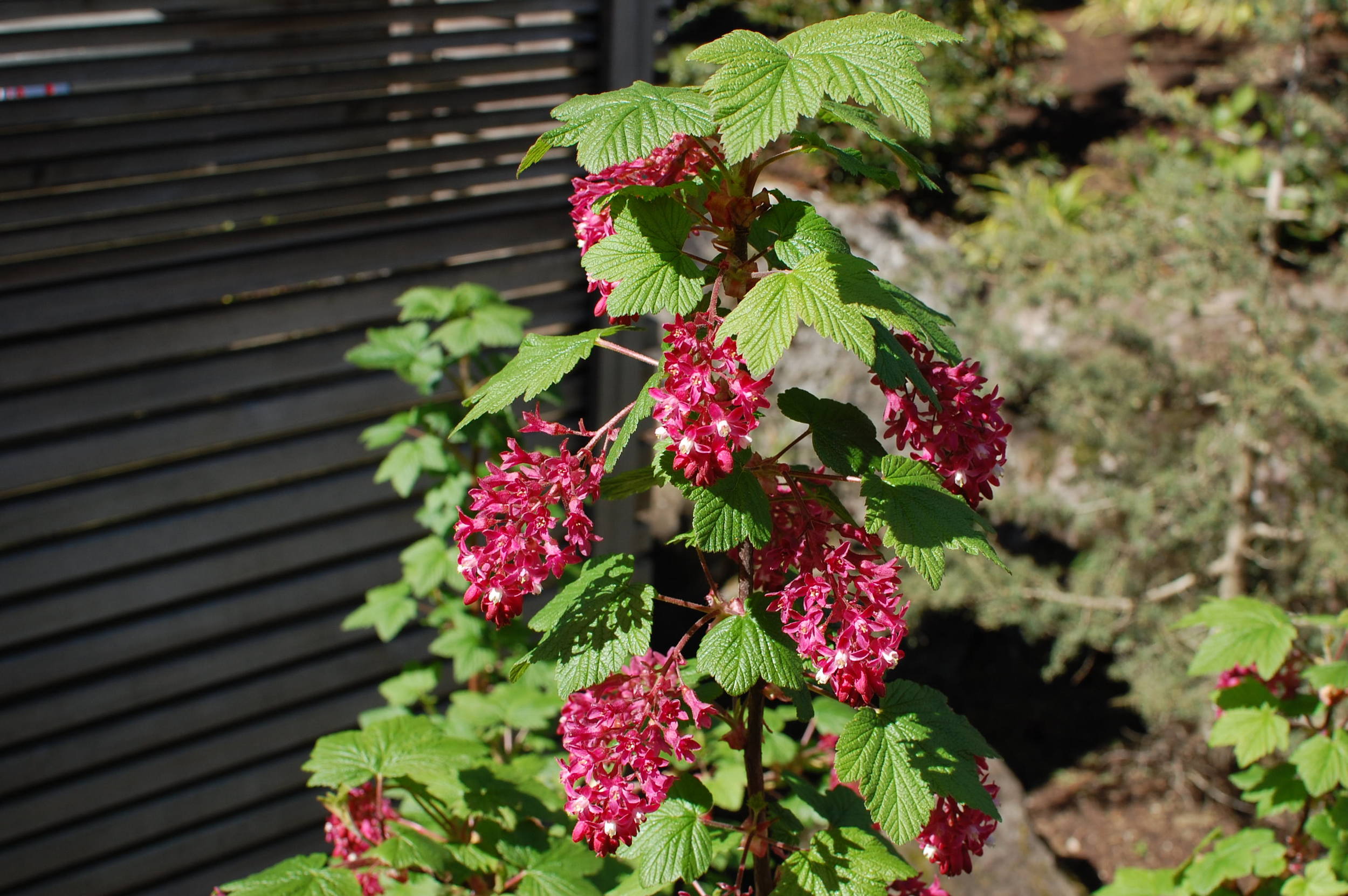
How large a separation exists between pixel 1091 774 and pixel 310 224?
11.2 feet

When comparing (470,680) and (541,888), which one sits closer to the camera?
(541,888)

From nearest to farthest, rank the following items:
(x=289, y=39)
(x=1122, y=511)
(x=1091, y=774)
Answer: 1. (x=289, y=39)
2. (x=1122, y=511)
3. (x=1091, y=774)

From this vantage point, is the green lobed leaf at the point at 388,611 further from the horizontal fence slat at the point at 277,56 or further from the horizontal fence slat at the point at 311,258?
the horizontal fence slat at the point at 277,56

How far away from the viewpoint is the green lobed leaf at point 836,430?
106cm

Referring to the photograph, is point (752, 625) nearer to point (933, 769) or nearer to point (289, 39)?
point (933, 769)

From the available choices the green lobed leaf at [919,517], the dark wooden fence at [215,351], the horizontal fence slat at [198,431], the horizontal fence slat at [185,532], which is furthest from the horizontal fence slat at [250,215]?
the green lobed leaf at [919,517]

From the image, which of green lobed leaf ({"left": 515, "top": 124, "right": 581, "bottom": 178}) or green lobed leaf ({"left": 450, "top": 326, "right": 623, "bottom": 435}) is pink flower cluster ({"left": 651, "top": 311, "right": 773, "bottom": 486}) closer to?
green lobed leaf ({"left": 450, "top": 326, "right": 623, "bottom": 435})

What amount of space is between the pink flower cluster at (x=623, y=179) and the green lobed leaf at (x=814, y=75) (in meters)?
0.11

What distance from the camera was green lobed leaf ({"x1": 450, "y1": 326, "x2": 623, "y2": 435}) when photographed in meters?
1.01

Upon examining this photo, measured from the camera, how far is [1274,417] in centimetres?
319

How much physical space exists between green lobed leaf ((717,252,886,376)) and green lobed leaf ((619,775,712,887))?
0.54 m

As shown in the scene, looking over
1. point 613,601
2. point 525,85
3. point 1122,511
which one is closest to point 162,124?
point 525,85

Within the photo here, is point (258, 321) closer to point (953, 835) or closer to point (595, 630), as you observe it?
point (595, 630)

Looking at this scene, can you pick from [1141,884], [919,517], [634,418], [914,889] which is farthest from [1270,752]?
[634,418]
